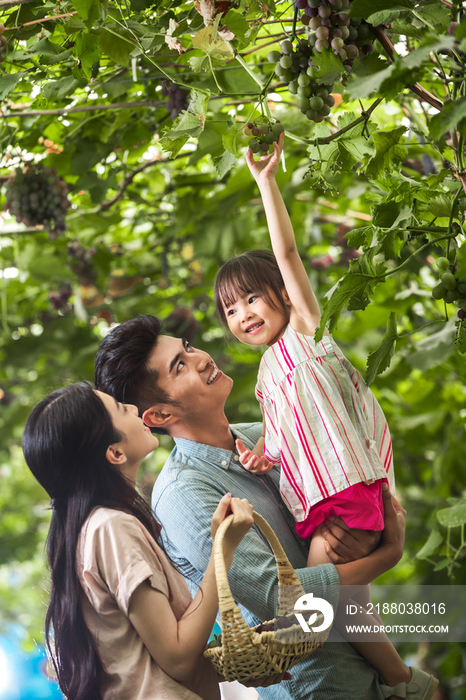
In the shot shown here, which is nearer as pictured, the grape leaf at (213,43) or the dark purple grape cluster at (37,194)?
the grape leaf at (213,43)

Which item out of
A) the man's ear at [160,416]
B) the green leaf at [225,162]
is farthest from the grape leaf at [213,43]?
the man's ear at [160,416]

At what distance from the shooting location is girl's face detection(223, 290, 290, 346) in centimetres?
86

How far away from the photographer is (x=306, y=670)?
770 mm

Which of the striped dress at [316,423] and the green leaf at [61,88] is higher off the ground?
the green leaf at [61,88]

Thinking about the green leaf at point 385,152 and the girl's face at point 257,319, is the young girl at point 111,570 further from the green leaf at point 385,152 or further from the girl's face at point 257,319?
the green leaf at point 385,152

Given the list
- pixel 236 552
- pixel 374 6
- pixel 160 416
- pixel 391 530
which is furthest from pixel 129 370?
pixel 374 6

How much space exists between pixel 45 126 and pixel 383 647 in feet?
3.54

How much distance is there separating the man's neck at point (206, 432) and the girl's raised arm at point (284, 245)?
18cm

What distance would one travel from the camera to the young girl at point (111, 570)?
28.3 inches

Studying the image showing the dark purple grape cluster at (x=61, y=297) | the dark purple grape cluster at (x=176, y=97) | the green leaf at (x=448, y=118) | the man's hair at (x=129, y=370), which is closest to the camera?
the green leaf at (x=448, y=118)

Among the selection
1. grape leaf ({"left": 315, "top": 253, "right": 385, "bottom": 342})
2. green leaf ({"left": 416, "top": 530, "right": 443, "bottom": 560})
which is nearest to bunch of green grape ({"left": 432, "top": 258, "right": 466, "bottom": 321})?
grape leaf ({"left": 315, "top": 253, "right": 385, "bottom": 342})

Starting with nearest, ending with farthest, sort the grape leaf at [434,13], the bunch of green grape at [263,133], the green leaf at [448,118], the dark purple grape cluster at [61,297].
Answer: the green leaf at [448,118]
the grape leaf at [434,13]
the bunch of green grape at [263,133]
the dark purple grape cluster at [61,297]

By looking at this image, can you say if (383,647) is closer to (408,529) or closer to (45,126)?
(45,126)

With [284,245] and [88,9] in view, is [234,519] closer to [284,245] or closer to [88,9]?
[284,245]
